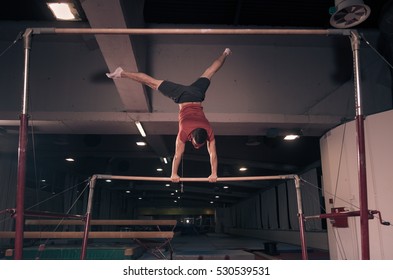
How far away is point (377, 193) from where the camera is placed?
6.54 meters

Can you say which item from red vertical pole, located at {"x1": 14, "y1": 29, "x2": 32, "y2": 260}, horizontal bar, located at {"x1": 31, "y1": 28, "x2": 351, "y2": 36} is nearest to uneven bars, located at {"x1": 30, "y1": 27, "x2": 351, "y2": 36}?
horizontal bar, located at {"x1": 31, "y1": 28, "x2": 351, "y2": 36}

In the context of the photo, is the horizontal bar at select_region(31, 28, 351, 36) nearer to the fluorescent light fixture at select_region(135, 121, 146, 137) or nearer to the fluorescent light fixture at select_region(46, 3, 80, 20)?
the fluorescent light fixture at select_region(46, 3, 80, 20)

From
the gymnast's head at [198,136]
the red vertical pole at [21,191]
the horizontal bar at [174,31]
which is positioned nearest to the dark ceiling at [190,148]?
the horizontal bar at [174,31]

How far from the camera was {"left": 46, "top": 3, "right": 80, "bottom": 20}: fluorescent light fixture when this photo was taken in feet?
16.4

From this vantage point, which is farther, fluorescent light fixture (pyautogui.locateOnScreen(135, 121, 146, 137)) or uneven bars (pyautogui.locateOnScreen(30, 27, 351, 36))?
fluorescent light fixture (pyautogui.locateOnScreen(135, 121, 146, 137))

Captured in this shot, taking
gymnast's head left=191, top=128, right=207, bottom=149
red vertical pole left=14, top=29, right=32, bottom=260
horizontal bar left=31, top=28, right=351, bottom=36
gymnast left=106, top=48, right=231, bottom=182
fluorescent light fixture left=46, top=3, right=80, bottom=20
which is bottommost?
red vertical pole left=14, top=29, right=32, bottom=260

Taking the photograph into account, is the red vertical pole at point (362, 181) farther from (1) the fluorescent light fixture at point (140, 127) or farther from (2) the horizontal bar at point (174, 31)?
(1) the fluorescent light fixture at point (140, 127)

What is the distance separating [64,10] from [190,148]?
10.3 meters

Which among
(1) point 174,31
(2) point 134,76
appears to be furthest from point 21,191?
(1) point 174,31

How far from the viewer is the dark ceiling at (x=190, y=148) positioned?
7.21 meters

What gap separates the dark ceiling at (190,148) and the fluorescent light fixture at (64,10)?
84 cm

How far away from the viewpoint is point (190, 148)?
15.0 m

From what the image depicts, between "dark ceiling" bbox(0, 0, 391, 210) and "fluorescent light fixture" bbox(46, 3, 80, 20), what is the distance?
842 mm

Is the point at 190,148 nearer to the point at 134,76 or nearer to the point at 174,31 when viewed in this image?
the point at 134,76
